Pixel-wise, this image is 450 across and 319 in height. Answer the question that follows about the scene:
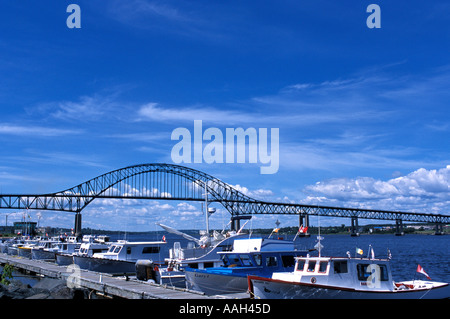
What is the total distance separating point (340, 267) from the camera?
2322cm

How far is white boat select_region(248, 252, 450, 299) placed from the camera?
22.1 metres

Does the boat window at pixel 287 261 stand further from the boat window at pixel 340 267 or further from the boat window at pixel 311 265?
the boat window at pixel 340 267

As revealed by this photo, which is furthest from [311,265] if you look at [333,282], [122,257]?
[122,257]

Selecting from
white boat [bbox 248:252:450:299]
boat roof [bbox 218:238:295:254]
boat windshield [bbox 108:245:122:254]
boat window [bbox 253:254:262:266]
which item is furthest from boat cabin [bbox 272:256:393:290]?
boat windshield [bbox 108:245:122:254]

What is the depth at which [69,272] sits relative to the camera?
37000 millimetres

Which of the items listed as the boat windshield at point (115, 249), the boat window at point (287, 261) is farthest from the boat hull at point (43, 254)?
the boat window at point (287, 261)

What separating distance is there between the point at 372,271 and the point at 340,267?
204 cm

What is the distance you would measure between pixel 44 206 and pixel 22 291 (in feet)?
483

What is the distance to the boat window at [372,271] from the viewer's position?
2378 centimetres

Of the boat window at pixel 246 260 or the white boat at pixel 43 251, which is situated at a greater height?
the boat window at pixel 246 260

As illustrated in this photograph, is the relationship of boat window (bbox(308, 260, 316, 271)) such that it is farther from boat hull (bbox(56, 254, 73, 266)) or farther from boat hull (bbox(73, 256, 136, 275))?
boat hull (bbox(56, 254, 73, 266))
